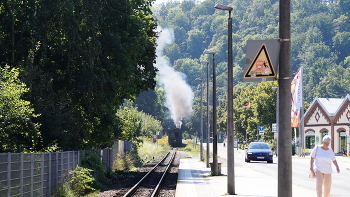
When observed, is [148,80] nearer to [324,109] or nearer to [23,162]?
[23,162]

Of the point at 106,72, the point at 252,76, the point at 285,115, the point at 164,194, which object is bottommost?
the point at 164,194

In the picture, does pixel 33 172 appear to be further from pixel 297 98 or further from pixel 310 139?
pixel 310 139

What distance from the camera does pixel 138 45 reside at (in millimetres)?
32875

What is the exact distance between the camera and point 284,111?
938cm

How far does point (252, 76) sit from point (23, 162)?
763cm

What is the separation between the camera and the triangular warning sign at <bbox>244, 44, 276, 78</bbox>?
376 inches

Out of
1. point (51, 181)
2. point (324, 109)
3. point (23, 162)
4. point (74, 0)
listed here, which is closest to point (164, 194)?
point (51, 181)

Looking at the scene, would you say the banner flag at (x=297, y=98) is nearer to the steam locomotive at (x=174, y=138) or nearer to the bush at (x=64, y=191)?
the bush at (x=64, y=191)

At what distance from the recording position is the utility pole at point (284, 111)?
9359mm

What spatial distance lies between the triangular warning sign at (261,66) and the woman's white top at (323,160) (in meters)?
4.71

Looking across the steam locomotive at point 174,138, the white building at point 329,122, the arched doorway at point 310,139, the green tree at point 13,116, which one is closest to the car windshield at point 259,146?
the white building at point 329,122

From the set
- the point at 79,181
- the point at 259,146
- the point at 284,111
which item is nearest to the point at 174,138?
the point at 259,146

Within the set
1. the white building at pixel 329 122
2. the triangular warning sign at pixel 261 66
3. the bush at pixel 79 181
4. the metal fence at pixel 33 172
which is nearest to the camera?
the triangular warning sign at pixel 261 66

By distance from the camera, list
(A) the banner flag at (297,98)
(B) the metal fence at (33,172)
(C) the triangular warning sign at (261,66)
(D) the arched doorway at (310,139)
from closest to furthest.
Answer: (C) the triangular warning sign at (261,66)
(B) the metal fence at (33,172)
(A) the banner flag at (297,98)
(D) the arched doorway at (310,139)
